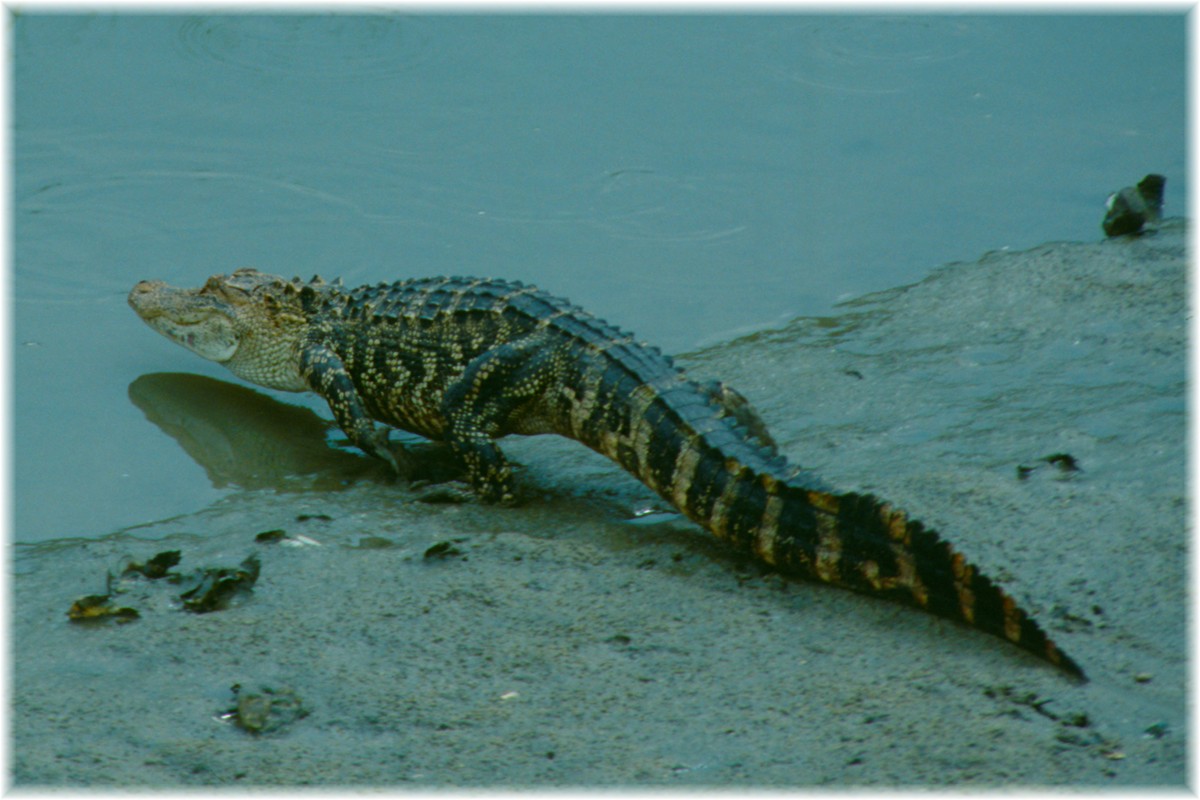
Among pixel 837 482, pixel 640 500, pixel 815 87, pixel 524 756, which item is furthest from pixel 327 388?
pixel 815 87

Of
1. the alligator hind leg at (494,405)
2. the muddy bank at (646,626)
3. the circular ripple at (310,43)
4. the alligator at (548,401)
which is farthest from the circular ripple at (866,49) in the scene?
the alligator hind leg at (494,405)

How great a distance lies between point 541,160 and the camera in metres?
9.19

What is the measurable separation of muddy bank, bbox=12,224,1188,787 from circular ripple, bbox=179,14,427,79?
14.7 feet

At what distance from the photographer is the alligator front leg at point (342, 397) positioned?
613 cm

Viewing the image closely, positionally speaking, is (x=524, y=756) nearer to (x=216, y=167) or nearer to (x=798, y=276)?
(x=798, y=276)

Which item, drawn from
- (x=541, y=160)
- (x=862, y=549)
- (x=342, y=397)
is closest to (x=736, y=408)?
(x=862, y=549)

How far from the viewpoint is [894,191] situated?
906 centimetres

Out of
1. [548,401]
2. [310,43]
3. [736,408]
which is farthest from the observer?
[310,43]

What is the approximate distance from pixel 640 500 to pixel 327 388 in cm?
174

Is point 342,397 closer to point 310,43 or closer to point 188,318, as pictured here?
point 188,318

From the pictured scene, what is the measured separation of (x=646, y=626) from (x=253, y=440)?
301cm

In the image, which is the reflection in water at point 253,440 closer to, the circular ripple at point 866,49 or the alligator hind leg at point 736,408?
the alligator hind leg at point 736,408

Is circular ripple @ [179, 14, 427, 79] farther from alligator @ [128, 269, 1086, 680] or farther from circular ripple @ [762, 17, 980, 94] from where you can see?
alligator @ [128, 269, 1086, 680]

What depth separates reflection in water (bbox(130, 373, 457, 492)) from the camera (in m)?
6.15
